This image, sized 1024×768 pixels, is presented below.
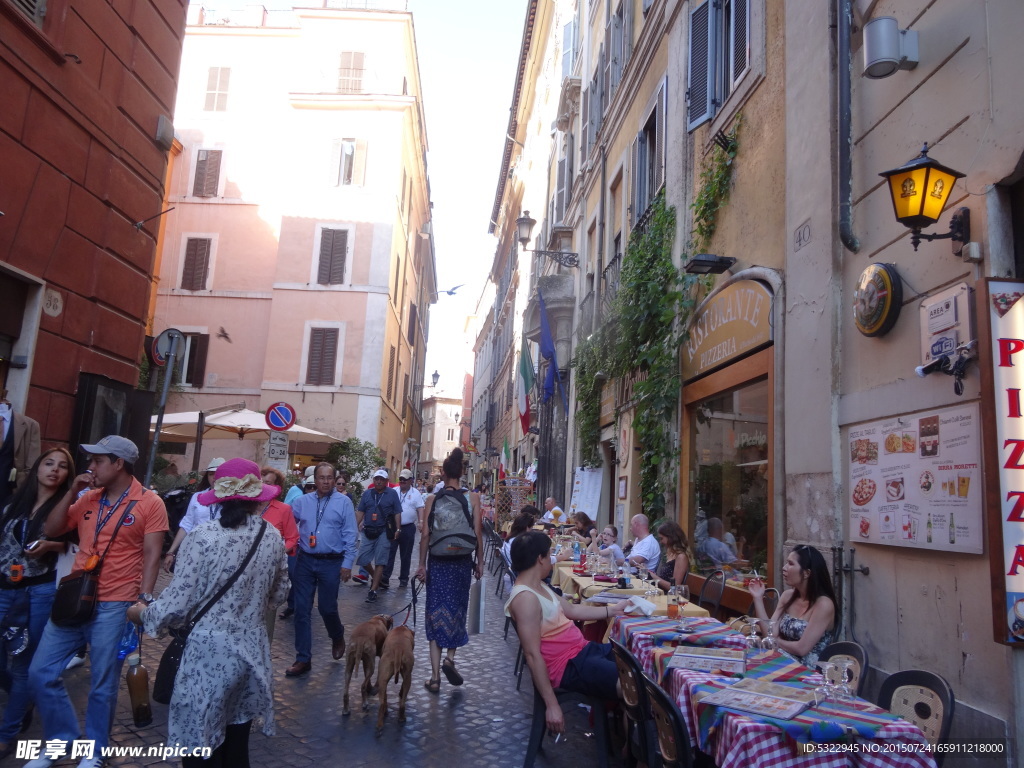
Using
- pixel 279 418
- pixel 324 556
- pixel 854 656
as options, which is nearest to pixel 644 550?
pixel 324 556

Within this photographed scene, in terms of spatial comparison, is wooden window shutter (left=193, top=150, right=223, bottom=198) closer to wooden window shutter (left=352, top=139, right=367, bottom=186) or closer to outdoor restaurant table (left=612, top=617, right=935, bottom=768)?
wooden window shutter (left=352, top=139, right=367, bottom=186)

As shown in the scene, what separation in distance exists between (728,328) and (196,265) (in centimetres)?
2068

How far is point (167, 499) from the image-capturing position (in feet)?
34.9

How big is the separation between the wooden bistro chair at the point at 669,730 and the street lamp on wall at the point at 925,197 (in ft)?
10.0

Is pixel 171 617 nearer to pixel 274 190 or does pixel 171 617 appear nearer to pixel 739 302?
pixel 739 302

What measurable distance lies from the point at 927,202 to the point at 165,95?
9.14 metres

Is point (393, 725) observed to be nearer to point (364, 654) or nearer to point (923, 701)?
point (364, 654)

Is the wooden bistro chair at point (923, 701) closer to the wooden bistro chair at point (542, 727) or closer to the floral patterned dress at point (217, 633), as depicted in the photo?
the wooden bistro chair at point (542, 727)

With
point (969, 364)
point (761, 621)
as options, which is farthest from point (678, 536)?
point (969, 364)

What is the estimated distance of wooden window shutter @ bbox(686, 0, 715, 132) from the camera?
956cm

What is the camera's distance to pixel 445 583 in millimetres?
6473

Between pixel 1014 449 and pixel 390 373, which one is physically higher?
pixel 390 373

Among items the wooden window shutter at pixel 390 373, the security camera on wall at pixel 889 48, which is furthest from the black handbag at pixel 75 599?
the wooden window shutter at pixel 390 373

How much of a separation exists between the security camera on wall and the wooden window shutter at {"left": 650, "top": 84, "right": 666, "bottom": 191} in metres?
6.42
